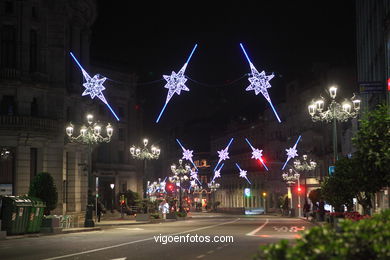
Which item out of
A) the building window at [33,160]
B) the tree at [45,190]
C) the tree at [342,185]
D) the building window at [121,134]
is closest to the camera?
the tree at [342,185]

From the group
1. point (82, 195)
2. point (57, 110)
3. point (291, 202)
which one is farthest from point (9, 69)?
point (291, 202)

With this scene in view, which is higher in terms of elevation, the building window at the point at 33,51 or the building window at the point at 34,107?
the building window at the point at 33,51

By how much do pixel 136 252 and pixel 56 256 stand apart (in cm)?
254

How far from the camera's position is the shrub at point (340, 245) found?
7363 millimetres

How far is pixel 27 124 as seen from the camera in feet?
159

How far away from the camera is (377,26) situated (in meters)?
40.6

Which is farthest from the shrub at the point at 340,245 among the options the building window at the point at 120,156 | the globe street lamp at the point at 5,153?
the building window at the point at 120,156

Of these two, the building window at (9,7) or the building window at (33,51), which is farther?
the building window at (33,51)

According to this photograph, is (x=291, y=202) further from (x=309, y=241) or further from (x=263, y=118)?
(x=309, y=241)

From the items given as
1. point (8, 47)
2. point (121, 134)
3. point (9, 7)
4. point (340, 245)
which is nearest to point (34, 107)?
point (8, 47)

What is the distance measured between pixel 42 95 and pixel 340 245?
4613 cm

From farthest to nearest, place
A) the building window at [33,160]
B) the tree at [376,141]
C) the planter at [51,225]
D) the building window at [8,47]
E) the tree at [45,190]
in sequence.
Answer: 1. the building window at [33,160]
2. the building window at [8,47]
3. the tree at [45,190]
4. the planter at [51,225]
5. the tree at [376,141]

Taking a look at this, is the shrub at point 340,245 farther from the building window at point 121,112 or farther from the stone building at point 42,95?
the building window at point 121,112

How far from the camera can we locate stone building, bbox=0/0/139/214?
48625 millimetres
